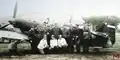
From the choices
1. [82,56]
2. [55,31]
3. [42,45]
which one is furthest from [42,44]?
[82,56]

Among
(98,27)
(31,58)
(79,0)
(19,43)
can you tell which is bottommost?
(31,58)

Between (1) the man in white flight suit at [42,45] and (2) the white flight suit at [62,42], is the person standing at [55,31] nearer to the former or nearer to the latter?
(2) the white flight suit at [62,42]

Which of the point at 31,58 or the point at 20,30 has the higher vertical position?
the point at 20,30

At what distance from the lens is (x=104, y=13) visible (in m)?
3.14

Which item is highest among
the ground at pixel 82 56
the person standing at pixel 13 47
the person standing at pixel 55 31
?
the person standing at pixel 55 31

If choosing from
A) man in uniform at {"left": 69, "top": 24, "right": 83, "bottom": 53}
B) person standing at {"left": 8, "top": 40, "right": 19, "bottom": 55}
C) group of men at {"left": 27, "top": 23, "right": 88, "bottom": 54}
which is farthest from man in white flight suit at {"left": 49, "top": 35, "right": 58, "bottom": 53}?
person standing at {"left": 8, "top": 40, "right": 19, "bottom": 55}

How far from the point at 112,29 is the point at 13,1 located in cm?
145

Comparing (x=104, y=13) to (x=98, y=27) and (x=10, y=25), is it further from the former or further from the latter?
(x=10, y=25)

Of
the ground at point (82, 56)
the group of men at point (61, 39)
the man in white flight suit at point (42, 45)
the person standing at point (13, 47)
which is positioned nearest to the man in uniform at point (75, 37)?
the group of men at point (61, 39)

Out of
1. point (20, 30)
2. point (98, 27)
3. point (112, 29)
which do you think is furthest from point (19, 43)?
point (112, 29)

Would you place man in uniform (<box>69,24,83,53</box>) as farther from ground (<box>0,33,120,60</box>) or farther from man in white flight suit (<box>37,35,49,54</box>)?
man in white flight suit (<box>37,35,49,54</box>)

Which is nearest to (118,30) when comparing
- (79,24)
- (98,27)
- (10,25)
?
(98,27)

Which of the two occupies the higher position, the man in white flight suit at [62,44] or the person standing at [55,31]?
the person standing at [55,31]

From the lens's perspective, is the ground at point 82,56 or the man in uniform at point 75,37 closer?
the ground at point 82,56
